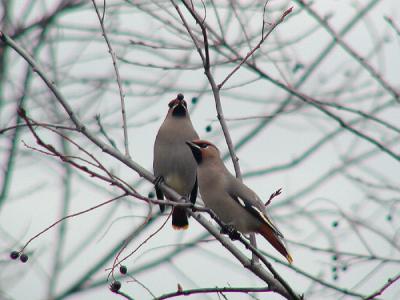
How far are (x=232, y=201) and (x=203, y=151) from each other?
683mm

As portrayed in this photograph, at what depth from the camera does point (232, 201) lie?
19.5 feet

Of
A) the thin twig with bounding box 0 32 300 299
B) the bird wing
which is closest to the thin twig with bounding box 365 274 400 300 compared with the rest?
the thin twig with bounding box 0 32 300 299

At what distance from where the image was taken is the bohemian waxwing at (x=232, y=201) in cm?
562

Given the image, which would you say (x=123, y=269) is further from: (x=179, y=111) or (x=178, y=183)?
(x=179, y=111)

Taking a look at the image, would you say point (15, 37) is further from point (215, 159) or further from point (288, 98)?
point (215, 159)

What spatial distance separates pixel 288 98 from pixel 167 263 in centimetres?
299

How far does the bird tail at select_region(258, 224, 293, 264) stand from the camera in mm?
5416

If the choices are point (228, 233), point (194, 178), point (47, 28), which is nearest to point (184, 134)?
point (194, 178)

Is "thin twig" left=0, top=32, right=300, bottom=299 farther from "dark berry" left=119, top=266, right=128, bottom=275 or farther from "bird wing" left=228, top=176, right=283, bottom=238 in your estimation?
"bird wing" left=228, top=176, right=283, bottom=238

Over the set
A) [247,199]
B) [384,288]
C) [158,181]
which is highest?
[158,181]

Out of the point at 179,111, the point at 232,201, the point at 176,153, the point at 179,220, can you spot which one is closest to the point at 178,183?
the point at 176,153

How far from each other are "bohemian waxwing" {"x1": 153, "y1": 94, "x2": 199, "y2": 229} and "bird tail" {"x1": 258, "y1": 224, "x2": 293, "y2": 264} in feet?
5.30

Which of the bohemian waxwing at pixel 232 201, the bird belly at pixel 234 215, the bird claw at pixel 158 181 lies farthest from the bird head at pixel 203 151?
the bird belly at pixel 234 215

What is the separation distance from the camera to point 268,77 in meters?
6.09
